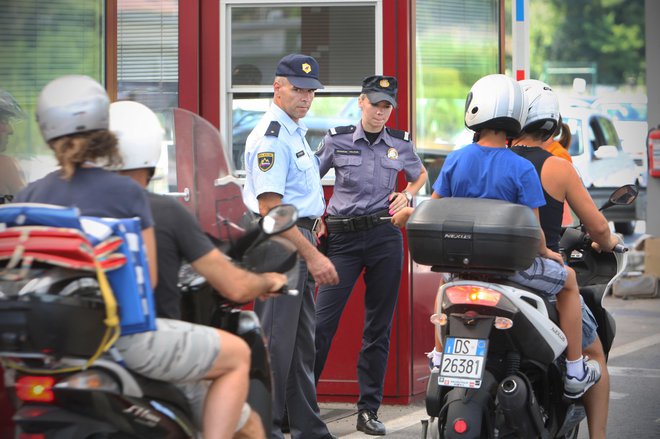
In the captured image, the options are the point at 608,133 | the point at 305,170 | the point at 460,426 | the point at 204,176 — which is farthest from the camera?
the point at 608,133

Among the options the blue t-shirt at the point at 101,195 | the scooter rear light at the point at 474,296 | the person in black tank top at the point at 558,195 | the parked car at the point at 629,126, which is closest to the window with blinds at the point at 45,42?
the person in black tank top at the point at 558,195

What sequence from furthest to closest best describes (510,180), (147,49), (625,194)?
(147,49) → (625,194) → (510,180)

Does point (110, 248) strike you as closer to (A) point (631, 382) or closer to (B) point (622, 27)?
(A) point (631, 382)

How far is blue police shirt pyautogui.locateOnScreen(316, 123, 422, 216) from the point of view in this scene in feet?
22.1

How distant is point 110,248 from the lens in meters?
3.30

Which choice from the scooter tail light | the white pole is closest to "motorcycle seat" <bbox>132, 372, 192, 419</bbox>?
the scooter tail light

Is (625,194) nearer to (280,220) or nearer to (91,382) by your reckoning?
(280,220)

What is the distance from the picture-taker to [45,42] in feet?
24.2

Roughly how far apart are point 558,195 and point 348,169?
67.3 inches

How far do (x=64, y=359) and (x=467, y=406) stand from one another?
1897mm

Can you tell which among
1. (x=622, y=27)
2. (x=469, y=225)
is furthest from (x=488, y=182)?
(x=622, y=27)

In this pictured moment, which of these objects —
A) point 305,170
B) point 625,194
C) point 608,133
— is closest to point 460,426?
point 625,194

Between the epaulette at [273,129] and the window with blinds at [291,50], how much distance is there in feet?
5.52

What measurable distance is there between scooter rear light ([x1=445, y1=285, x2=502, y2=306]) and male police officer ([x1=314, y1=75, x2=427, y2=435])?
179 centimetres
